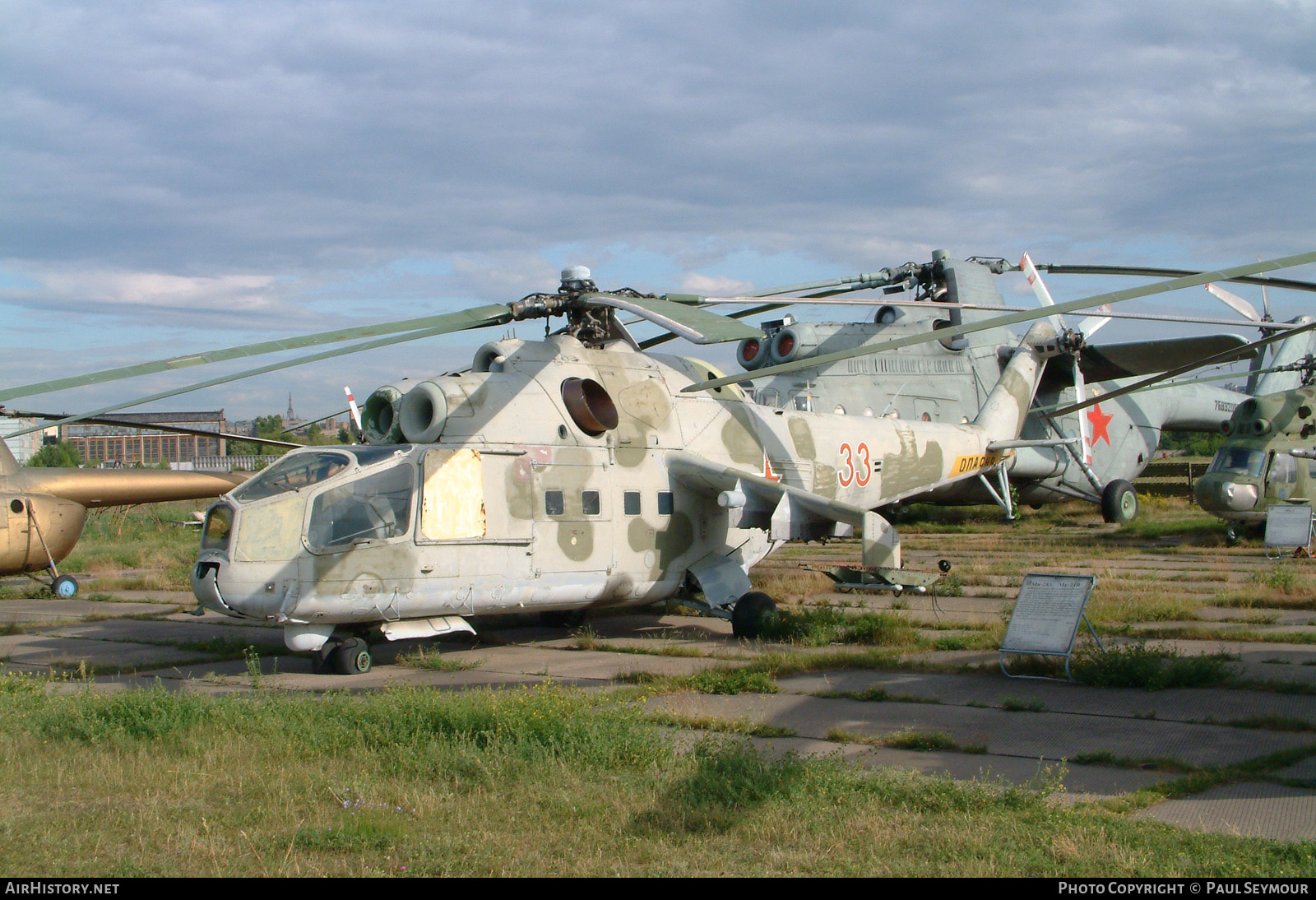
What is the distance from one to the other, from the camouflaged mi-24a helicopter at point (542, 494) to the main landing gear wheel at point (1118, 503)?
13.9 metres

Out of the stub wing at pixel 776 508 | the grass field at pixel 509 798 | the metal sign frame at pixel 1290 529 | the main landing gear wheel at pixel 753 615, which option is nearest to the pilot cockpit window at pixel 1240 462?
the metal sign frame at pixel 1290 529

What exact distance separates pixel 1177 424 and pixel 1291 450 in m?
9.20

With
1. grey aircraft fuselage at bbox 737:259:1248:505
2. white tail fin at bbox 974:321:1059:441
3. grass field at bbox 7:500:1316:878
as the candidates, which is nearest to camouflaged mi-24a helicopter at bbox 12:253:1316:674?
grass field at bbox 7:500:1316:878

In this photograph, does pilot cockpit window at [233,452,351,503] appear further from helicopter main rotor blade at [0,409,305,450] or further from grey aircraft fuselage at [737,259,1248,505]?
grey aircraft fuselage at [737,259,1248,505]

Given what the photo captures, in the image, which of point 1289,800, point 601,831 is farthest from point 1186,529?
point 601,831

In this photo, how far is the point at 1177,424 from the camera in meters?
29.3

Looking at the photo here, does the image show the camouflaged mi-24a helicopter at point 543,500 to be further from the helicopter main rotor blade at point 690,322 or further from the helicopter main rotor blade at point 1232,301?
the helicopter main rotor blade at point 1232,301

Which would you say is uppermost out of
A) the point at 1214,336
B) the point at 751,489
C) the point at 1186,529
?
the point at 1214,336

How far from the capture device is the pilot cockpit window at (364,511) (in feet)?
31.5

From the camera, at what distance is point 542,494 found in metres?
10.9

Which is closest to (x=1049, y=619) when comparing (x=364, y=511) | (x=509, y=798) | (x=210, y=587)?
(x=509, y=798)

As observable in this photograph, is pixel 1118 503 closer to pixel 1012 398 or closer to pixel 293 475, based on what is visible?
pixel 1012 398

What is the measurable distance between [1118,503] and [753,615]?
1701cm

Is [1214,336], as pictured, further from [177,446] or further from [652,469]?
[177,446]
